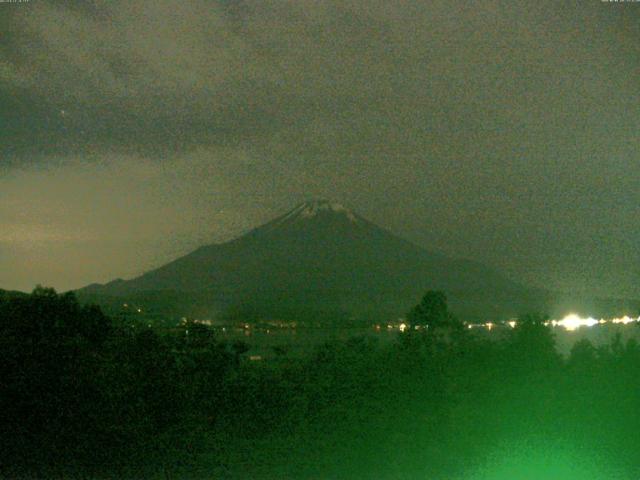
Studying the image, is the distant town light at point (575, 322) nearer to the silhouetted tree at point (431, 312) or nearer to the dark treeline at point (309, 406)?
the silhouetted tree at point (431, 312)

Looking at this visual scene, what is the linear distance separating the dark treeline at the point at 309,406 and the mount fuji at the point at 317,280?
28.8 feet

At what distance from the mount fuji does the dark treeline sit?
8.78m

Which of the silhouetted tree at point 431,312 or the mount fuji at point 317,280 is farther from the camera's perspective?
the mount fuji at point 317,280

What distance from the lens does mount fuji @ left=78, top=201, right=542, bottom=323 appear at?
21641 mm

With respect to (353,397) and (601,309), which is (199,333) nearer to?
(353,397)

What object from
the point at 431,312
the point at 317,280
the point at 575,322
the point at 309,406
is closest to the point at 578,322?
the point at 575,322

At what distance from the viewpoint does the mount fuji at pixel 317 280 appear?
71.0 ft

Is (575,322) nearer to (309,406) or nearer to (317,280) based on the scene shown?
(309,406)

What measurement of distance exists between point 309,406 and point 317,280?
22520 mm

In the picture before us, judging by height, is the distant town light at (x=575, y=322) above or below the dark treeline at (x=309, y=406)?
above

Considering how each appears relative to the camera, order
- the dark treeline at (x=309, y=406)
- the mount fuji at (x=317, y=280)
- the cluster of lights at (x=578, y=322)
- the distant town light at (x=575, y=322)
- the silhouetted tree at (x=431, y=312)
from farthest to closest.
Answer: the mount fuji at (x=317, y=280) → the distant town light at (x=575, y=322) → the silhouetted tree at (x=431, y=312) → the cluster of lights at (x=578, y=322) → the dark treeline at (x=309, y=406)

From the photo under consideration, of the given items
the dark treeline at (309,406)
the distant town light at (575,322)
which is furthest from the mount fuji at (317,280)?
the dark treeline at (309,406)

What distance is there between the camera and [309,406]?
26.1ft

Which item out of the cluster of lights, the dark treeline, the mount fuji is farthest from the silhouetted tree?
the mount fuji
